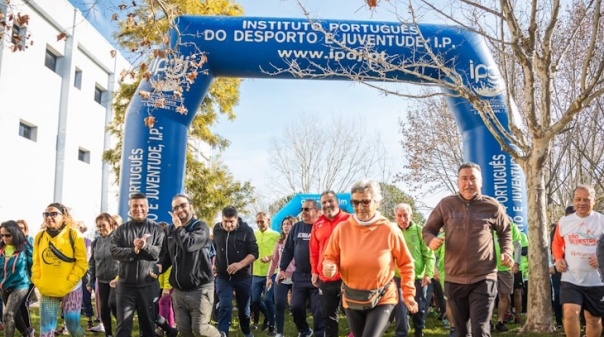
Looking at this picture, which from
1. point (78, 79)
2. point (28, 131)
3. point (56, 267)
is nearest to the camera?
point (56, 267)

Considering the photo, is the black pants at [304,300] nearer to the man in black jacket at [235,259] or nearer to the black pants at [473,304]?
the man in black jacket at [235,259]

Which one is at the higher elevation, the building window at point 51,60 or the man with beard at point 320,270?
the building window at point 51,60

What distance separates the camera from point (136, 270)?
6.12 meters

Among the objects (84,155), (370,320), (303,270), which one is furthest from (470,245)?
(84,155)

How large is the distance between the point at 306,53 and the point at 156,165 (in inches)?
133

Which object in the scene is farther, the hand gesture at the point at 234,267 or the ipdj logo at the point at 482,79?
the ipdj logo at the point at 482,79

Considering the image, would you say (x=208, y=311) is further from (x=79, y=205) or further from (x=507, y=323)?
(x=79, y=205)

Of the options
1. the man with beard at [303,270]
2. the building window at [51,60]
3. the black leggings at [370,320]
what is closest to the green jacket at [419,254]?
the man with beard at [303,270]

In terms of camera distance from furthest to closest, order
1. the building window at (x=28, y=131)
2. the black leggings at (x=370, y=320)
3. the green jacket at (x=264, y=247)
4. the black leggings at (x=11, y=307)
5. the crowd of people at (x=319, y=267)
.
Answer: the building window at (x=28, y=131), the green jacket at (x=264, y=247), the black leggings at (x=11, y=307), the crowd of people at (x=319, y=267), the black leggings at (x=370, y=320)

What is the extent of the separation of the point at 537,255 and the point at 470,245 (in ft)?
13.3

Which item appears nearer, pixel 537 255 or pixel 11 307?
pixel 11 307

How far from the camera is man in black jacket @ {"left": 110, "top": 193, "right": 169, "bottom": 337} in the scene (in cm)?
604

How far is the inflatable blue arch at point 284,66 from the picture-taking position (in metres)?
10.1

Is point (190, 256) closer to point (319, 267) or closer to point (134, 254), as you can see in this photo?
point (134, 254)
